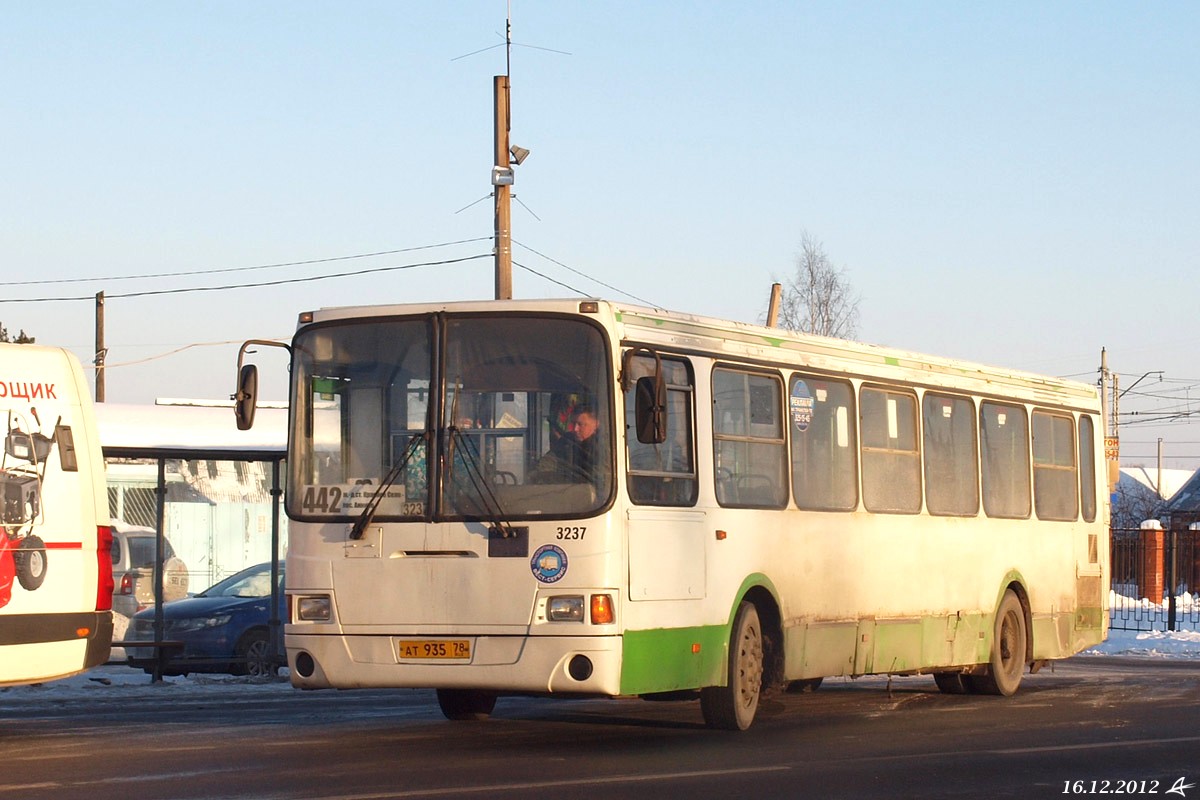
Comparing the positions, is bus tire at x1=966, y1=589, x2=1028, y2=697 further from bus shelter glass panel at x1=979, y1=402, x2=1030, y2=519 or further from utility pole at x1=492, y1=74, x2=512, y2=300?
utility pole at x1=492, y1=74, x2=512, y2=300

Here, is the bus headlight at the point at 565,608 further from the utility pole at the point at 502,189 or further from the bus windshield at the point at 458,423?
the utility pole at the point at 502,189

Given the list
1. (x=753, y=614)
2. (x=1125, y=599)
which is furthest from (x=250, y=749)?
(x=1125, y=599)

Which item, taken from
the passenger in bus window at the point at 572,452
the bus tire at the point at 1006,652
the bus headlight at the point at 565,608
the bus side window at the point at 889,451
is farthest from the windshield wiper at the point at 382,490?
the bus tire at the point at 1006,652

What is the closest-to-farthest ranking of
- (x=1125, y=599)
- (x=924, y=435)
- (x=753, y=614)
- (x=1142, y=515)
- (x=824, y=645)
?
(x=753, y=614), (x=824, y=645), (x=924, y=435), (x=1125, y=599), (x=1142, y=515)

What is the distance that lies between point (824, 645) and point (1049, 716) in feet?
6.90

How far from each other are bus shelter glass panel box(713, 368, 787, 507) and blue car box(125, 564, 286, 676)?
8.39 m

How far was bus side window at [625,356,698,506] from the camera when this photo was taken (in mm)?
12242

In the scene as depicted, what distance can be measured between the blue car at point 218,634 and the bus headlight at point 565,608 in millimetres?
9139

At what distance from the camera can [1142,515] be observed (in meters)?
75.7

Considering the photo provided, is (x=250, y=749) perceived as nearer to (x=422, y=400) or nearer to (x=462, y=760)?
(x=462, y=760)

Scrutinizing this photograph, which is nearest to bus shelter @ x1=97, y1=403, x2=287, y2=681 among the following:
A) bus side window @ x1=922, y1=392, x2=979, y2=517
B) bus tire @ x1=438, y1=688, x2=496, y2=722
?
bus tire @ x1=438, y1=688, x2=496, y2=722

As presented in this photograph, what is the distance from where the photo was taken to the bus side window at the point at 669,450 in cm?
1224

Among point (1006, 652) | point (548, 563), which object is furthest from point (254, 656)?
point (548, 563)

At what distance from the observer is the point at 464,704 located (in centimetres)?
1452
